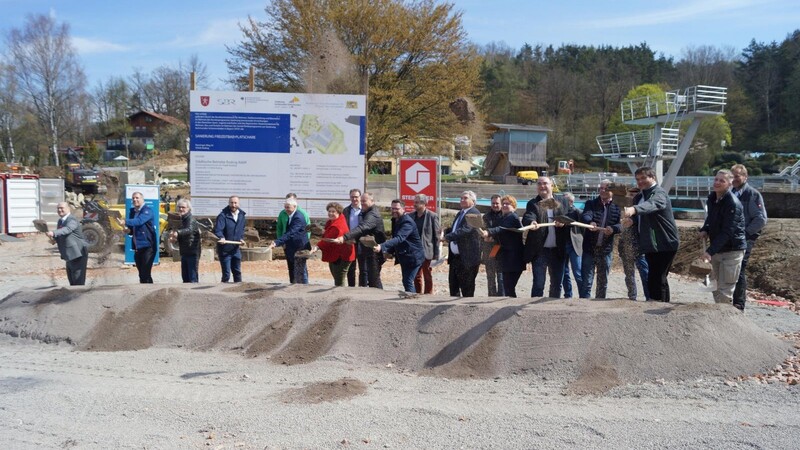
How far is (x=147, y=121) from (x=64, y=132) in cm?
2481

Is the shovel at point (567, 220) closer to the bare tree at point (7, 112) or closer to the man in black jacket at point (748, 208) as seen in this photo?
the man in black jacket at point (748, 208)

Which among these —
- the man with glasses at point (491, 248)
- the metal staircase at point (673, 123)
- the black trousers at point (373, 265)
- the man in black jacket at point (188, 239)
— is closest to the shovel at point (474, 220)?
the man with glasses at point (491, 248)

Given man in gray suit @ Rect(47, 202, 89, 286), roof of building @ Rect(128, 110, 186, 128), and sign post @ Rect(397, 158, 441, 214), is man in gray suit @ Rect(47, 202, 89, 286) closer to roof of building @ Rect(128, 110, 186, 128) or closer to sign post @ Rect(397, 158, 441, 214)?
sign post @ Rect(397, 158, 441, 214)

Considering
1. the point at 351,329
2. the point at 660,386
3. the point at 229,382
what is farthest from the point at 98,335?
the point at 660,386

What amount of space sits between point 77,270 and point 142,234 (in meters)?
1.05

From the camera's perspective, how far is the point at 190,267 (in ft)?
31.9

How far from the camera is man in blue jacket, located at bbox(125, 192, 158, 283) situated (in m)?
9.52

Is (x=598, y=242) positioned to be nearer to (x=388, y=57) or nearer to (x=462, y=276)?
(x=462, y=276)

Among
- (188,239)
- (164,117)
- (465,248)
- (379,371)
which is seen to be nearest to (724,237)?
(465,248)

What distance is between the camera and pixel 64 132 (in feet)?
179

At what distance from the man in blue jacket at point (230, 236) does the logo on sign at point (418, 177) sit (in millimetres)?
3298

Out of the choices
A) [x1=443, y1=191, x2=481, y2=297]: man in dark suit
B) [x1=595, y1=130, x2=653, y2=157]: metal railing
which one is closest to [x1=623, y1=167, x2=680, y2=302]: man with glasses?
[x1=443, y1=191, x2=481, y2=297]: man in dark suit

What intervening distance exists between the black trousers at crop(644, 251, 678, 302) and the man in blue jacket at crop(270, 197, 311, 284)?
463cm

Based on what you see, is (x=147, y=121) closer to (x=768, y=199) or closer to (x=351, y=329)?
(x=768, y=199)
